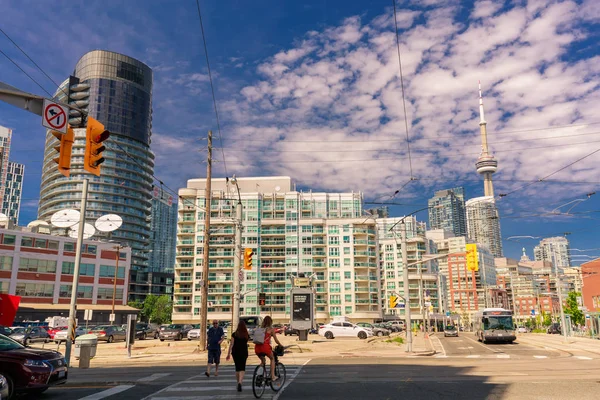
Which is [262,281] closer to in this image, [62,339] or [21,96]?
[62,339]

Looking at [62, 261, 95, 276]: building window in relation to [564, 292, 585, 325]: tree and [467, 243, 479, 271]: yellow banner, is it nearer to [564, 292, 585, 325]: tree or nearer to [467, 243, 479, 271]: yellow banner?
[467, 243, 479, 271]: yellow banner

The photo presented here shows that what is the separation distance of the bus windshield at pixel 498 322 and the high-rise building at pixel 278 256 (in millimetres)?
64675

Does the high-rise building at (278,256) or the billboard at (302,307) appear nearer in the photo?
the billboard at (302,307)

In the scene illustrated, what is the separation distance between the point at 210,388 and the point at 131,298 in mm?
149721

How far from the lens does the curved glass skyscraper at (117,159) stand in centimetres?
14838

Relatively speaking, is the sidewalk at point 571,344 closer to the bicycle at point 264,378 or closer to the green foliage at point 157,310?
the bicycle at point 264,378

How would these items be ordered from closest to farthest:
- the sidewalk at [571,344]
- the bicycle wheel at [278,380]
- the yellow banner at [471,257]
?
1. the bicycle wheel at [278,380]
2. the yellow banner at [471,257]
3. the sidewalk at [571,344]

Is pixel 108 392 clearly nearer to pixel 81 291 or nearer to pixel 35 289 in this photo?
pixel 35 289

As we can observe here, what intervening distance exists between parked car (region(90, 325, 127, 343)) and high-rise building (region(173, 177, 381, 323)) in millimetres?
56147

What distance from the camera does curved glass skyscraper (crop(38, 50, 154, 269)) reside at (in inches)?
5842

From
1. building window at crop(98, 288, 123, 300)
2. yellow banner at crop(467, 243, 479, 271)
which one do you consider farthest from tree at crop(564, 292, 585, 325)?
building window at crop(98, 288, 123, 300)

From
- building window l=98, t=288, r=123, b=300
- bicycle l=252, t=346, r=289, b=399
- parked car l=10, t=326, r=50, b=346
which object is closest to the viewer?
bicycle l=252, t=346, r=289, b=399

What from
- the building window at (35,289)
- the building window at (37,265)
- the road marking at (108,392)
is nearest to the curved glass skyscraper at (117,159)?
the building window at (37,265)

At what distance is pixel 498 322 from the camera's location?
123 ft
